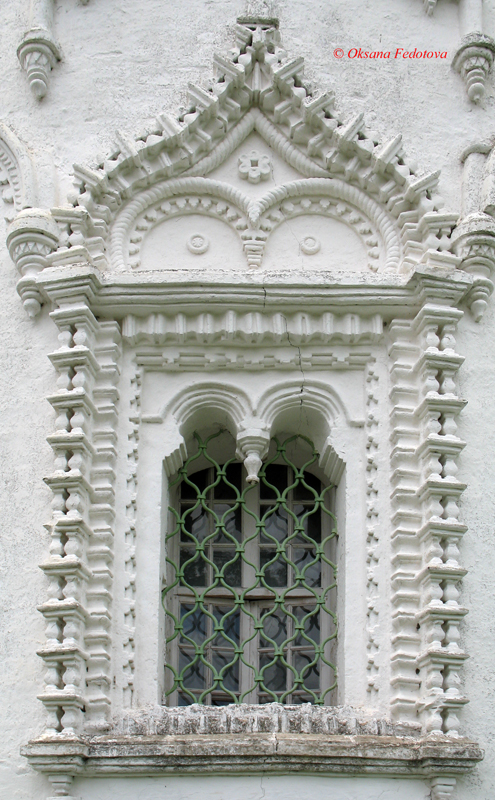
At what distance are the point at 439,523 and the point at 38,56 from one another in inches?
155

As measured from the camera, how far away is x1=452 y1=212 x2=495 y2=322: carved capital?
22.2 ft

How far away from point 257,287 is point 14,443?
1.64 metres

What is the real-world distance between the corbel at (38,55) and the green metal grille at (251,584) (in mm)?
2555

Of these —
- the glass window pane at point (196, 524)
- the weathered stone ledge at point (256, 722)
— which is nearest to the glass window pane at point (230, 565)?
the glass window pane at point (196, 524)

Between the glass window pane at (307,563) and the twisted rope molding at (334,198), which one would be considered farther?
the twisted rope molding at (334,198)

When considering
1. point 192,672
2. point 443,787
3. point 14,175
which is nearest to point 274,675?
point 192,672

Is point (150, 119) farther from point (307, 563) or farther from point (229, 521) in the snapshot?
point (307, 563)

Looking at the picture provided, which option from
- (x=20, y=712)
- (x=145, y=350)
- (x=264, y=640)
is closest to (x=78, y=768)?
(x=20, y=712)

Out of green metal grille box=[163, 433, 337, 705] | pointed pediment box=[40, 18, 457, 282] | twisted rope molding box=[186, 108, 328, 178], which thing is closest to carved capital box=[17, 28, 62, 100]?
pointed pediment box=[40, 18, 457, 282]

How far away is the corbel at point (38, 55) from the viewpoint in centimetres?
742

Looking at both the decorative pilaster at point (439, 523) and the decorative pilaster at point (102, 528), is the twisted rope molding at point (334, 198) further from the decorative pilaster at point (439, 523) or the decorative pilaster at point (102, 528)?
the decorative pilaster at point (102, 528)

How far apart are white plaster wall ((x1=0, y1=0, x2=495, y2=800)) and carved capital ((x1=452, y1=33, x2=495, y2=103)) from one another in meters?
Answer: 0.08

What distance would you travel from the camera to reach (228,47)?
762 cm

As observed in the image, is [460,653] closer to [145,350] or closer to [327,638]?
[327,638]
